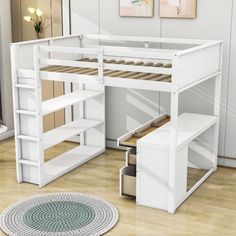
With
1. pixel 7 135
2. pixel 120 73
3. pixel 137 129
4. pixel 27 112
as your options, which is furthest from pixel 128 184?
pixel 7 135

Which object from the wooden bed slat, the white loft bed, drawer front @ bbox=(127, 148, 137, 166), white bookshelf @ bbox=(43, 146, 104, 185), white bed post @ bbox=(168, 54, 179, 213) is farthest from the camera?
white bookshelf @ bbox=(43, 146, 104, 185)

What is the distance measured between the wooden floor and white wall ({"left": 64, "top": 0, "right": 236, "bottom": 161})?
323 millimetres

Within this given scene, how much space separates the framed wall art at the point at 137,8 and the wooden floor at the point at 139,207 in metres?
1.21

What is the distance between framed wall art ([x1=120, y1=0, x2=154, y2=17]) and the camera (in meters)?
4.02

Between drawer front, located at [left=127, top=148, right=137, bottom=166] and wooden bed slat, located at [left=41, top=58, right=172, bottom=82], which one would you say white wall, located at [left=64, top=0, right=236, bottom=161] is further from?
drawer front, located at [left=127, top=148, right=137, bottom=166]

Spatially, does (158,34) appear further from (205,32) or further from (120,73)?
(120,73)

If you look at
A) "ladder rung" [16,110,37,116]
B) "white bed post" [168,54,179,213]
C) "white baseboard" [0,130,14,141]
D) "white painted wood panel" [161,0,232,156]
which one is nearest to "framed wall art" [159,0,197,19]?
"white painted wood panel" [161,0,232,156]

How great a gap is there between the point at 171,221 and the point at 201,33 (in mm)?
1560

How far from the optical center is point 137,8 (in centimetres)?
407

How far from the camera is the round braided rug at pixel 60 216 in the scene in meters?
2.98

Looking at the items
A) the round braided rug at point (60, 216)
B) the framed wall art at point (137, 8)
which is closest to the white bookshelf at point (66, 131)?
the round braided rug at point (60, 216)

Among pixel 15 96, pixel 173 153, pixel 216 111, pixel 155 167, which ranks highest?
pixel 15 96

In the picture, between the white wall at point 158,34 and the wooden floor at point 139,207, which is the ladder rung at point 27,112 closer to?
the wooden floor at point 139,207

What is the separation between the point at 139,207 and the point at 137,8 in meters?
1.68
